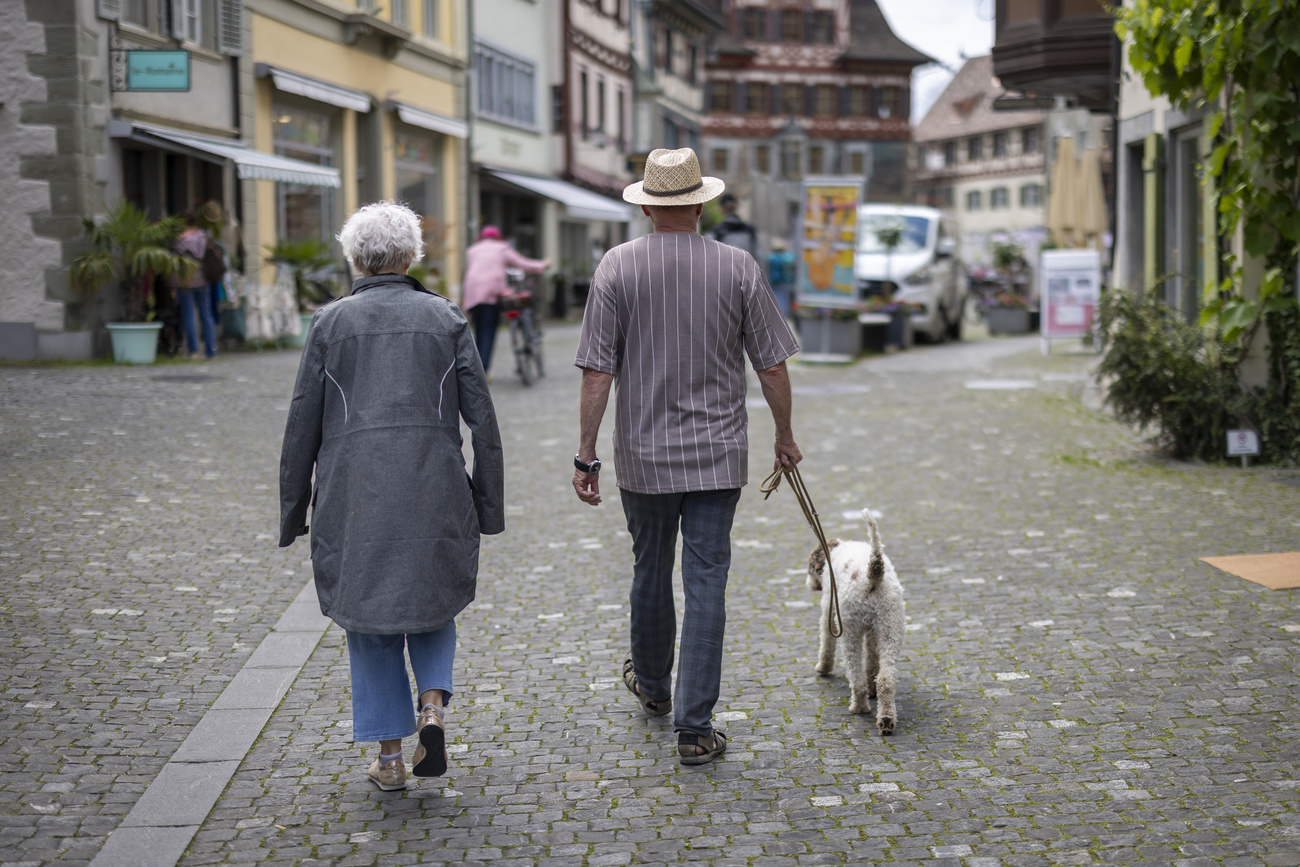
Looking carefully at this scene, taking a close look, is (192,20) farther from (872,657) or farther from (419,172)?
(872,657)

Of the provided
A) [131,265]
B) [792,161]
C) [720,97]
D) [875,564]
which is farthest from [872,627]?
[720,97]

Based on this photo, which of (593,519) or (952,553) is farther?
(593,519)

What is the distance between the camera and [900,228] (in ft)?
78.2

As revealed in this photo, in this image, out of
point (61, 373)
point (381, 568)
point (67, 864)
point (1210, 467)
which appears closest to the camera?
point (67, 864)

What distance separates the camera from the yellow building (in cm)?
2139

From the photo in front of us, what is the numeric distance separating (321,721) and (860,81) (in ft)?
232

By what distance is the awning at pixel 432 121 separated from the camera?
2664 centimetres

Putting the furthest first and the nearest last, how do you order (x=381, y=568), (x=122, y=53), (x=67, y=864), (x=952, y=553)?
(x=122, y=53)
(x=952, y=553)
(x=381, y=568)
(x=67, y=864)

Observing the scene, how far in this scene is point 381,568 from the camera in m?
4.09

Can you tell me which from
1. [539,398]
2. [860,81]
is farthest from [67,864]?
[860,81]

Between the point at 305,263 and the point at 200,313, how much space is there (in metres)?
3.03

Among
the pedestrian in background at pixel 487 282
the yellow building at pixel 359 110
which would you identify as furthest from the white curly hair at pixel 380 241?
the yellow building at pixel 359 110

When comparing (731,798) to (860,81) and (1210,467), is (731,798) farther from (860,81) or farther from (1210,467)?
(860,81)

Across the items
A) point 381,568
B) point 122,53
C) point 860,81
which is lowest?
point 381,568
